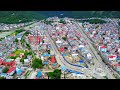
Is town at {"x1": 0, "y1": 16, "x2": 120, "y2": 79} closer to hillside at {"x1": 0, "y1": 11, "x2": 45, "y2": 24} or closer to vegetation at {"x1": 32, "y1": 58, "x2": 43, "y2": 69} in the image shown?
vegetation at {"x1": 32, "y1": 58, "x2": 43, "y2": 69}

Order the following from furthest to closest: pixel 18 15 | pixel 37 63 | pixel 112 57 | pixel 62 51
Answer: pixel 62 51 → pixel 112 57 → pixel 37 63 → pixel 18 15

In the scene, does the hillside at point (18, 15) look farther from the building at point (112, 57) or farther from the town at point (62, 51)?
the building at point (112, 57)

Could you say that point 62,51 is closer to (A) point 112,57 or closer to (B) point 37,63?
(B) point 37,63

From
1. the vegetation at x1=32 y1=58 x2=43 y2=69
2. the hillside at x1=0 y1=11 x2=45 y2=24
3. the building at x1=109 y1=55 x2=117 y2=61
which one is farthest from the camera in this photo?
the building at x1=109 y1=55 x2=117 y2=61

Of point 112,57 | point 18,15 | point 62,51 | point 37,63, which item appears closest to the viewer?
point 18,15

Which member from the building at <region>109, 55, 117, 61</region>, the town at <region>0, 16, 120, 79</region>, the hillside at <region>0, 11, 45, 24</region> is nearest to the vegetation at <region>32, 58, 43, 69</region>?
the town at <region>0, 16, 120, 79</region>

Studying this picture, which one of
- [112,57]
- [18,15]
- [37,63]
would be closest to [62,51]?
[37,63]

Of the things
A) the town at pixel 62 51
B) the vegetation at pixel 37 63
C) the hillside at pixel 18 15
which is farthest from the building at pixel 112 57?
the hillside at pixel 18 15
